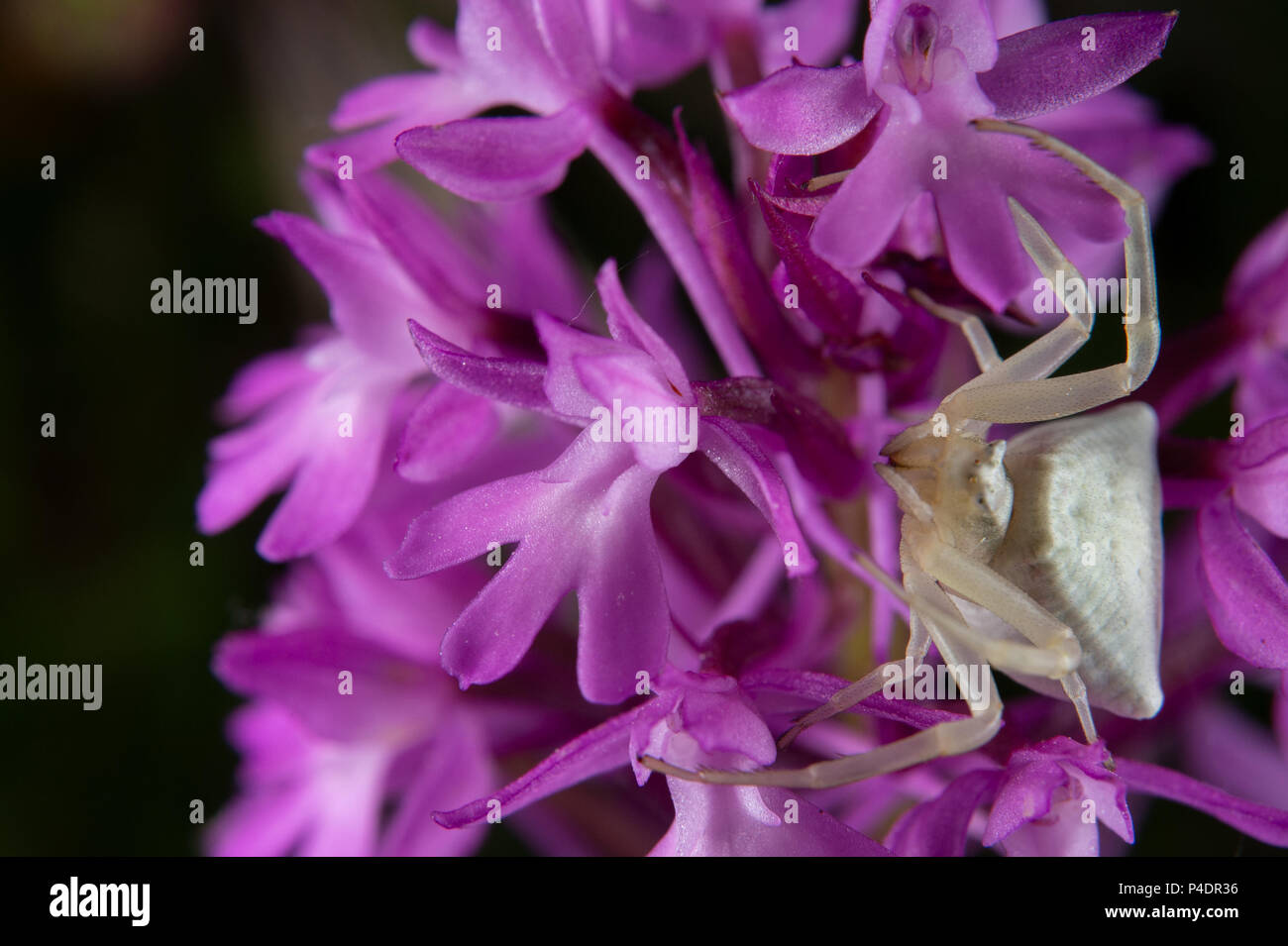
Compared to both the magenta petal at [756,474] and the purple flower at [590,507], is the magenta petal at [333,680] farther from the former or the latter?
the magenta petal at [756,474]

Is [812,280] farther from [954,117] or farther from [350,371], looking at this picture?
[350,371]

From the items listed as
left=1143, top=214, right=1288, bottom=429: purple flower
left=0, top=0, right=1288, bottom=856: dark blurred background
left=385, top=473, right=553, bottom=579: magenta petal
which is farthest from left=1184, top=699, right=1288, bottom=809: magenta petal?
left=385, top=473, right=553, bottom=579: magenta petal

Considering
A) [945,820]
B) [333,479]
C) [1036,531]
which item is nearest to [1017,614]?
[1036,531]

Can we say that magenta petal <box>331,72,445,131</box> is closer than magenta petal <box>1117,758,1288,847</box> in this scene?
No

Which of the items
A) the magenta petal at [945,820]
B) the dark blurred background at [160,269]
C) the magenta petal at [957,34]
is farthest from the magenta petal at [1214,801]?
the dark blurred background at [160,269]

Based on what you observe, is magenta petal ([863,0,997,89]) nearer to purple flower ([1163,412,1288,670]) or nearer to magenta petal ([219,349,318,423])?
purple flower ([1163,412,1288,670])
